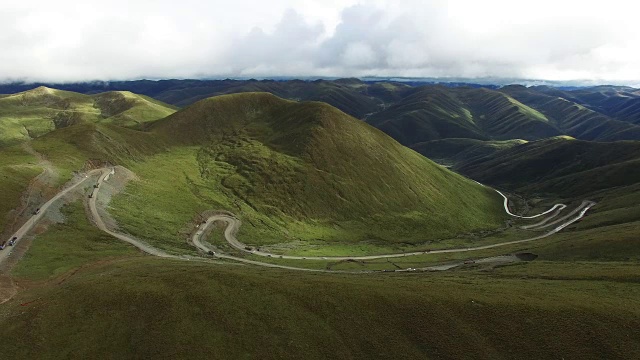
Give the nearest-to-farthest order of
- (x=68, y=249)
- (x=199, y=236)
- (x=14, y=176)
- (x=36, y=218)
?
(x=68, y=249) < (x=36, y=218) < (x=14, y=176) < (x=199, y=236)

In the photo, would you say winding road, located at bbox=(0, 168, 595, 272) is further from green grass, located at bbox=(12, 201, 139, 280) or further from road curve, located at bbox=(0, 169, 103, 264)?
green grass, located at bbox=(12, 201, 139, 280)

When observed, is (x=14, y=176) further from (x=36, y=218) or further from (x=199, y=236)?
Result: (x=199, y=236)

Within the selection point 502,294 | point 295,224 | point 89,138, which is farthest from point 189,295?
point 89,138

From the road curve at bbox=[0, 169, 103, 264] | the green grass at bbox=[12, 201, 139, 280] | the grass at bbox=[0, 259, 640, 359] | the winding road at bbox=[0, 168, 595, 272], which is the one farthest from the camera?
the winding road at bbox=[0, 168, 595, 272]

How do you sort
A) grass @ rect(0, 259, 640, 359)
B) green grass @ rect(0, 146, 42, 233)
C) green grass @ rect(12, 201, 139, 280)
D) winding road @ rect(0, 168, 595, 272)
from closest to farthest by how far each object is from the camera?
grass @ rect(0, 259, 640, 359) → green grass @ rect(12, 201, 139, 280) → winding road @ rect(0, 168, 595, 272) → green grass @ rect(0, 146, 42, 233)

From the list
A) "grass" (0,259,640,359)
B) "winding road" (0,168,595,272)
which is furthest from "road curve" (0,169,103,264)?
"grass" (0,259,640,359)

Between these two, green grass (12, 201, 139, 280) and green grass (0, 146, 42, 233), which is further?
green grass (0, 146, 42, 233)

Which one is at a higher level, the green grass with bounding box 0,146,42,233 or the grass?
the green grass with bounding box 0,146,42,233

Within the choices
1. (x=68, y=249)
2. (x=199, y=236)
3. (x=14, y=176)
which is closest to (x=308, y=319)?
(x=68, y=249)

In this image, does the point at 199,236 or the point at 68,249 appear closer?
the point at 68,249
